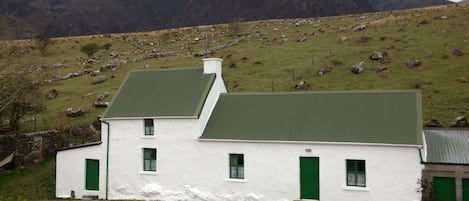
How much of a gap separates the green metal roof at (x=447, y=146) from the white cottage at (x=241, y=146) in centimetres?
129

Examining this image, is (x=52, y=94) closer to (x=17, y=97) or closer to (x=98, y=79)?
(x=98, y=79)

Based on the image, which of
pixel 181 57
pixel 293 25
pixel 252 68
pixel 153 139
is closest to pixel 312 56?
pixel 252 68

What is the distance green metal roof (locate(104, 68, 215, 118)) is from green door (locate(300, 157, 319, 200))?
7203 mm

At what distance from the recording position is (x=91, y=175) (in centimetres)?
3272

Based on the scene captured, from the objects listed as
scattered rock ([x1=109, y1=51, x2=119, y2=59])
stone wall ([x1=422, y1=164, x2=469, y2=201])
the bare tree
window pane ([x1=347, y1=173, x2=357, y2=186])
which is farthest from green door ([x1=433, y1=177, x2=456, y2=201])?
scattered rock ([x1=109, y1=51, x2=119, y2=59])

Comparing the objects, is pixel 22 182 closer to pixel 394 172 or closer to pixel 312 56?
pixel 394 172

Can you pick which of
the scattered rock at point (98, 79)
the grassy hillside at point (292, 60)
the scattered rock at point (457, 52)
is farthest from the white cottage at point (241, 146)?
the scattered rock at point (457, 52)

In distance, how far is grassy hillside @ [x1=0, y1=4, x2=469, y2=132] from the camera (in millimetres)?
46175

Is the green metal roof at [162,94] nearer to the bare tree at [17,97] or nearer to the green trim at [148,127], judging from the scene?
the green trim at [148,127]

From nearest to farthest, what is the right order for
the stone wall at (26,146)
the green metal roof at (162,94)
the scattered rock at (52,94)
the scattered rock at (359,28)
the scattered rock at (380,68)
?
the green metal roof at (162,94)
the stone wall at (26,146)
the scattered rock at (380,68)
the scattered rock at (52,94)
the scattered rock at (359,28)

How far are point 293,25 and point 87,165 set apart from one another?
61.2 meters

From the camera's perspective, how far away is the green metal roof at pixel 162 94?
31.3 meters

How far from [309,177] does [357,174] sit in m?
2.60

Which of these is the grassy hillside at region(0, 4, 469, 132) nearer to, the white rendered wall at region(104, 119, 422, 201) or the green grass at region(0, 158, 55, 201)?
the green grass at region(0, 158, 55, 201)
